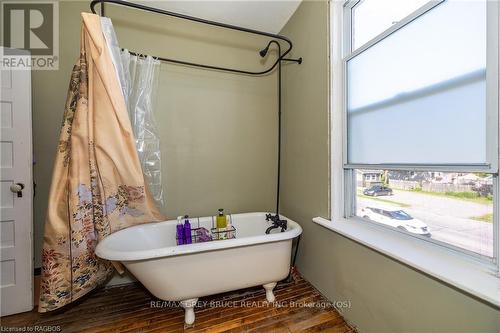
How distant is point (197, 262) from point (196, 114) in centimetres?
129

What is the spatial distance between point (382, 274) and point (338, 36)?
154 cm

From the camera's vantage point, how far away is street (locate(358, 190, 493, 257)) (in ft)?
2.78

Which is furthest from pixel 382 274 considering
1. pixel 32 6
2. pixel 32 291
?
pixel 32 6

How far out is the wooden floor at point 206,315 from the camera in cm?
132

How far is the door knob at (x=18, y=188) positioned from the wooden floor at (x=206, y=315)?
0.81 metres

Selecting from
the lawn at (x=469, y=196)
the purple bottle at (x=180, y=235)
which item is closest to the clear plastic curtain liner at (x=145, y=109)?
the purple bottle at (x=180, y=235)

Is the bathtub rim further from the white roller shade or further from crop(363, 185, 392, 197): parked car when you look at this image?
the white roller shade

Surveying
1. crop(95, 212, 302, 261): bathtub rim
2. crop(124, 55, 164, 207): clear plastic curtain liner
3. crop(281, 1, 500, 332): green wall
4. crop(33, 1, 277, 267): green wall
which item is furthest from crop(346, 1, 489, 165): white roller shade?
crop(124, 55, 164, 207): clear plastic curtain liner

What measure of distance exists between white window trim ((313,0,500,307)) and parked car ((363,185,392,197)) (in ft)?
0.57

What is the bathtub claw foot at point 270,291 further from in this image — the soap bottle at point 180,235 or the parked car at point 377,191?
the parked car at point 377,191

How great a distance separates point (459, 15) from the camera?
89 cm

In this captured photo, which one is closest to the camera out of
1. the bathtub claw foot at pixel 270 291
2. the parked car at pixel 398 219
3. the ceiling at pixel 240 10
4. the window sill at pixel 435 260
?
the window sill at pixel 435 260

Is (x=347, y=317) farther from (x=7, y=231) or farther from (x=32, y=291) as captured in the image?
(x=7, y=231)

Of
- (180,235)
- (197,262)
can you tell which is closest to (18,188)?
(180,235)
